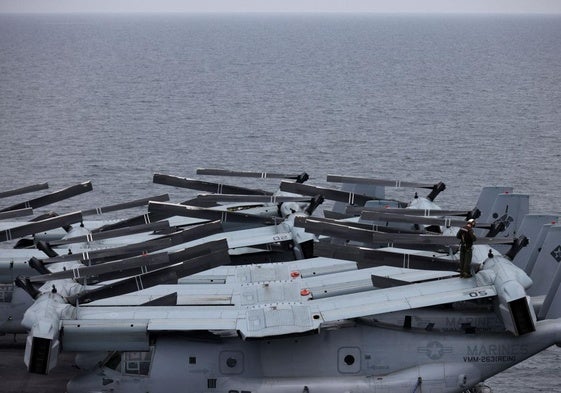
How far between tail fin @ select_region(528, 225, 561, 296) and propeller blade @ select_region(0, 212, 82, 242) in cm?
2032

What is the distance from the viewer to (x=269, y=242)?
50.4 meters

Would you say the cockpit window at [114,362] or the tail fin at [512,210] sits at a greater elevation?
the tail fin at [512,210]

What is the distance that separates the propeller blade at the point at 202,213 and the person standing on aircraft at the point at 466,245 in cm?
1366

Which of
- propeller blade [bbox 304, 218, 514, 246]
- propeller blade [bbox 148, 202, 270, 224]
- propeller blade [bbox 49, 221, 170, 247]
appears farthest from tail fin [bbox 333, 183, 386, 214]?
propeller blade [bbox 304, 218, 514, 246]

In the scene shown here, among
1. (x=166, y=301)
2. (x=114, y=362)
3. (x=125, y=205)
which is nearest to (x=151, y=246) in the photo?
(x=166, y=301)

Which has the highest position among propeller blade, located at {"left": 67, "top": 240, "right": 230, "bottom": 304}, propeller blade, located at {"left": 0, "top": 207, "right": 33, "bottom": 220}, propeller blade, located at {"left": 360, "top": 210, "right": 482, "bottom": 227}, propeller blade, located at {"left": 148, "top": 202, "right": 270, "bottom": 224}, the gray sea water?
the gray sea water

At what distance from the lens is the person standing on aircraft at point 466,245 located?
138 feet

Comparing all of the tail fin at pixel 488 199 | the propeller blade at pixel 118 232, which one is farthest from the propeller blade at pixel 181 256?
the tail fin at pixel 488 199

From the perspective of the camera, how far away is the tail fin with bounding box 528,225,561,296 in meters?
47.0

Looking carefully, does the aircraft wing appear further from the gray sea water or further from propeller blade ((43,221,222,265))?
the gray sea water

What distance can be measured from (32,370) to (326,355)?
34.8 feet

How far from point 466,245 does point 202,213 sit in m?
14.5

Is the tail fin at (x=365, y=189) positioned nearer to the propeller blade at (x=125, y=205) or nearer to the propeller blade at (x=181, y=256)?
the propeller blade at (x=125, y=205)

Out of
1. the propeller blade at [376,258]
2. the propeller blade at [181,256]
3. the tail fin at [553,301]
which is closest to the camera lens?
the propeller blade at [181,256]
